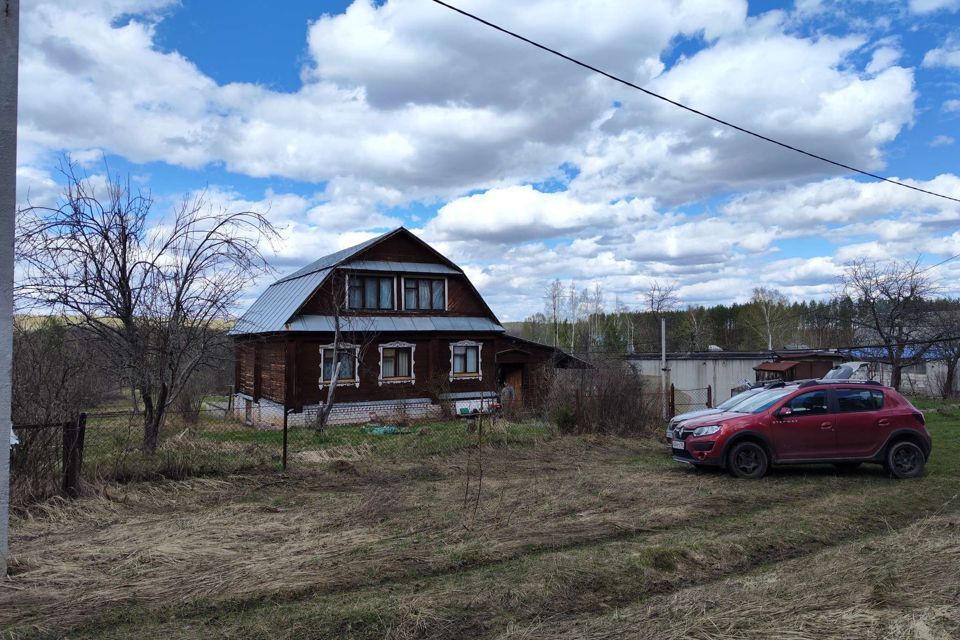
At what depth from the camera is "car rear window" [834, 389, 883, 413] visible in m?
10.9

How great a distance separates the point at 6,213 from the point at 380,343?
1948cm

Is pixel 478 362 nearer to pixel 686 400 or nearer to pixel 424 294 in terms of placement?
pixel 424 294

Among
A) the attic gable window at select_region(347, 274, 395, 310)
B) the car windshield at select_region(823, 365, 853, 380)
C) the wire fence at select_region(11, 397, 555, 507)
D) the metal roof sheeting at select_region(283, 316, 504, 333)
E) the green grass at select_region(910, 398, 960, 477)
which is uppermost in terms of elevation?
the attic gable window at select_region(347, 274, 395, 310)

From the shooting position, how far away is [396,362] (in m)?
25.7

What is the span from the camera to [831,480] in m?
10.6

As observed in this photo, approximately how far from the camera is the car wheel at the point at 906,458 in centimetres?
1080

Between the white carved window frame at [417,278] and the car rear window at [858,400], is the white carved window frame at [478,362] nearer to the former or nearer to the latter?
the white carved window frame at [417,278]

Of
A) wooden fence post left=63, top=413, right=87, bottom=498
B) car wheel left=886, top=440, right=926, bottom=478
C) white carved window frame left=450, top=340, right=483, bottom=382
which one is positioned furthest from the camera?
white carved window frame left=450, top=340, right=483, bottom=382

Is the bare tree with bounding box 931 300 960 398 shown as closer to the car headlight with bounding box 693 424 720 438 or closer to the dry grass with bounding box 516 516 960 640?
the car headlight with bounding box 693 424 720 438

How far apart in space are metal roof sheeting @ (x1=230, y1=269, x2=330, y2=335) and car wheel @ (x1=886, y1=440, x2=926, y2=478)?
58.6 feet

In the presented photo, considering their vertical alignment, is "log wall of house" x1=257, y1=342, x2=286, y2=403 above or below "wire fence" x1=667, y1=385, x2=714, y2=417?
above

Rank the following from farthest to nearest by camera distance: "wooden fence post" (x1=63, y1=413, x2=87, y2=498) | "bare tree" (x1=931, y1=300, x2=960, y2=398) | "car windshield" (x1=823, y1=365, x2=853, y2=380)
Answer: "bare tree" (x1=931, y1=300, x2=960, y2=398), "car windshield" (x1=823, y1=365, x2=853, y2=380), "wooden fence post" (x1=63, y1=413, x2=87, y2=498)

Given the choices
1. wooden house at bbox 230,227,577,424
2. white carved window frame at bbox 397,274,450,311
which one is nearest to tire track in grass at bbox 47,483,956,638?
wooden house at bbox 230,227,577,424

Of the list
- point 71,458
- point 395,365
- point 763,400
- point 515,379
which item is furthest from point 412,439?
point 515,379
